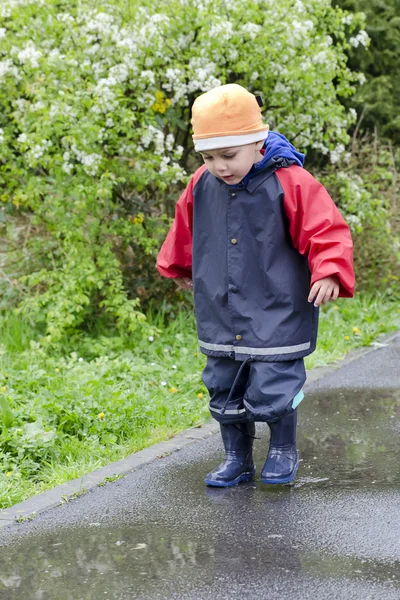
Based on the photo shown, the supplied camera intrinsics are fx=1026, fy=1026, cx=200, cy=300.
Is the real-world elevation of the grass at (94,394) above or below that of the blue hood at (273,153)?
below

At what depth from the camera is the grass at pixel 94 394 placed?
4723 millimetres

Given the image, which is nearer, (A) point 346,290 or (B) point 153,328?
(A) point 346,290

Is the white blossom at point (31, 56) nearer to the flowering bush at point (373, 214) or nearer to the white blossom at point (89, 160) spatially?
the white blossom at point (89, 160)

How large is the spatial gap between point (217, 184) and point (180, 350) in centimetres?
293

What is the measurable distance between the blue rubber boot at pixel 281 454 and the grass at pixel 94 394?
2.78ft

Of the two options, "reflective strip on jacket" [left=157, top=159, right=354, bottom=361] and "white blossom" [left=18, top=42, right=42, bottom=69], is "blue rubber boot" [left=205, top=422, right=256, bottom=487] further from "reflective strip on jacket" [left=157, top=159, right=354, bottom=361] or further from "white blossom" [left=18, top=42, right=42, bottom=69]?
"white blossom" [left=18, top=42, right=42, bottom=69]

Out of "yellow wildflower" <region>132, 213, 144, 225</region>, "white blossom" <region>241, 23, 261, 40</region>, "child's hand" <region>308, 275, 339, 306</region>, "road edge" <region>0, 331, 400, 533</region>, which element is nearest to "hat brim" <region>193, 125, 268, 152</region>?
"child's hand" <region>308, 275, 339, 306</region>

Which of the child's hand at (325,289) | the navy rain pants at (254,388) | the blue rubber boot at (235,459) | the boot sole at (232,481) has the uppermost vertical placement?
the child's hand at (325,289)

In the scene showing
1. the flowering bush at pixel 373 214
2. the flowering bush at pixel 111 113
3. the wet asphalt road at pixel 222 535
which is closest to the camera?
the wet asphalt road at pixel 222 535

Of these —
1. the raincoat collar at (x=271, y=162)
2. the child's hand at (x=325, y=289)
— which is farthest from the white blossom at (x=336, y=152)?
the child's hand at (x=325, y=289)

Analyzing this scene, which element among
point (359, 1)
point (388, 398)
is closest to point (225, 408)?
point (388, 398)

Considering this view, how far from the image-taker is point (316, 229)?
3867mm

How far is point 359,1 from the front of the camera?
11.0 meters

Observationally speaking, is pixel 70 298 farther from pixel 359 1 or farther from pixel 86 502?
pixel 359 1
